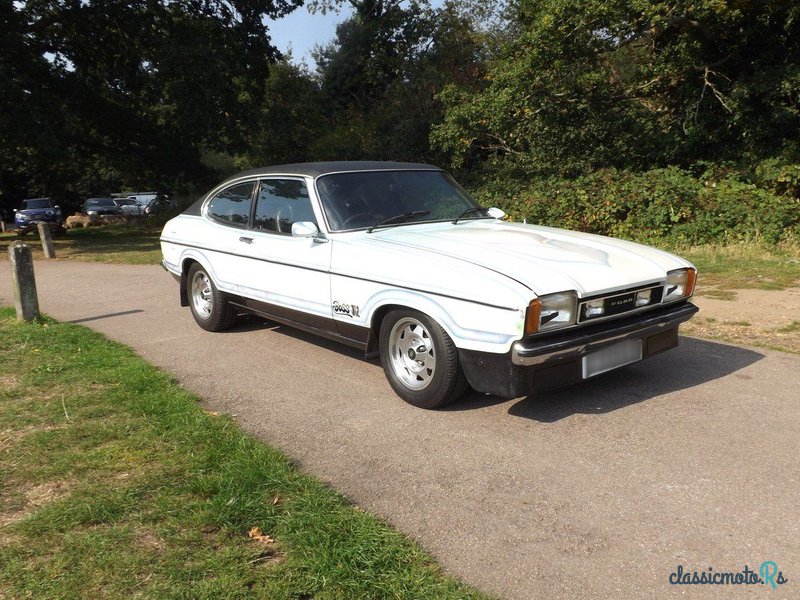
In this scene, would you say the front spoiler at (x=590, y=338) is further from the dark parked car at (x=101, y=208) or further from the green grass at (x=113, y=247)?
the dark parked car at (x=101, y=208)

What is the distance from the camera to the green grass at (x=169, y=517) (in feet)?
9.00

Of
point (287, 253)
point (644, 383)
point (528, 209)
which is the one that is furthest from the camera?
point (528, 209)

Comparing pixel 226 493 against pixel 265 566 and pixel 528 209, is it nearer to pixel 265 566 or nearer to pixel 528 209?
pixel 265 566

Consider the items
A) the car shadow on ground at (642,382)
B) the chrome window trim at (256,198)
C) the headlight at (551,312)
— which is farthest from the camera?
the chrome window trim at (256,198)

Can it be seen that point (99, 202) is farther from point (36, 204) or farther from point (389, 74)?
point (389, 74)

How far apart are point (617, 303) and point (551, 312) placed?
0.61 metres

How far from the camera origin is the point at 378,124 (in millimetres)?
25859

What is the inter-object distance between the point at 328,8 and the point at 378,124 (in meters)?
8.97

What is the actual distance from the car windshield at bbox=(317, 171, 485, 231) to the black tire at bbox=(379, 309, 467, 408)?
1043 millimetres

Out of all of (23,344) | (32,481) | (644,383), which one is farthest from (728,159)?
(32,481)

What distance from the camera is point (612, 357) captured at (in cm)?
446

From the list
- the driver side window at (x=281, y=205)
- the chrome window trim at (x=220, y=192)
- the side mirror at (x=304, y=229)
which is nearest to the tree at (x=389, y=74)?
the chrome window trim at (x=220, y=192)

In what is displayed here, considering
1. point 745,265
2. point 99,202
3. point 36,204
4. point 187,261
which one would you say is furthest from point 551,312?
point 99,202

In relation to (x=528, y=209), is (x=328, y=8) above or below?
above
